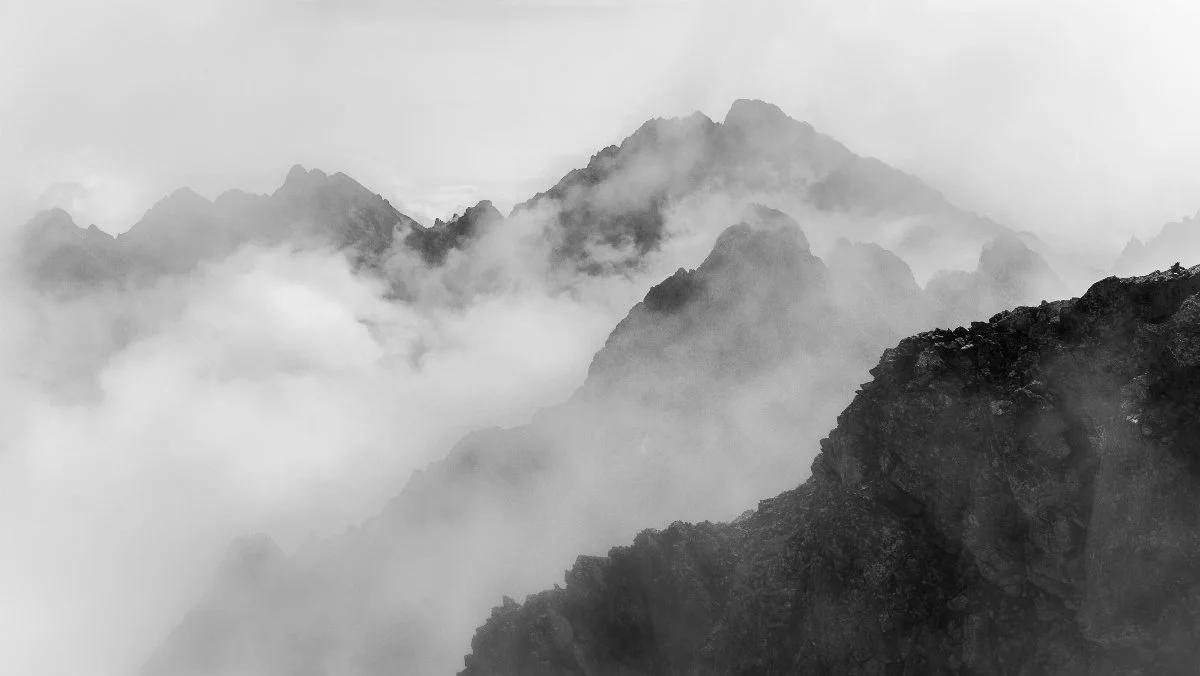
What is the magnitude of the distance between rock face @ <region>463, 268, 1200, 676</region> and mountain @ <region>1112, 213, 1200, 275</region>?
380 feet

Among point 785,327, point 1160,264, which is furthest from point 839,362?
point 1160,264

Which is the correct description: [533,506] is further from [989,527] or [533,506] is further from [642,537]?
[989,527]

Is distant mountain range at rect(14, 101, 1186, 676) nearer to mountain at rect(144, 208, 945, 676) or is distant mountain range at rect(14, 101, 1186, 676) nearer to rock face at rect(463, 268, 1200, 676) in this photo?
rock face at rect(463, 268, 1200, 676)

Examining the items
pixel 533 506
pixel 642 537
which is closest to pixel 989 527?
pixel 642 537

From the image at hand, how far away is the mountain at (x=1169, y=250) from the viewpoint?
15962 centimetres

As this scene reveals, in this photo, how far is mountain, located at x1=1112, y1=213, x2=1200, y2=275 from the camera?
159625mm

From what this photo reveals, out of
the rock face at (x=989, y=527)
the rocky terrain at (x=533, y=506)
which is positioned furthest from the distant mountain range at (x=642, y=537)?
the rocky terrain at (x=533, y=506)

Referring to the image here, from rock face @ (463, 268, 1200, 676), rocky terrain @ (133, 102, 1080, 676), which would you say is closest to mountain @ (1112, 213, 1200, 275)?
rocky terrain @ (133, 102, 1080, 676)

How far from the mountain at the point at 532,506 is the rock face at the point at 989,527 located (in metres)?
80.1

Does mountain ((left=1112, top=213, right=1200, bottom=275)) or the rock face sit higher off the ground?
mountain ((left=1112, top=213, right=1200, bottom=275))

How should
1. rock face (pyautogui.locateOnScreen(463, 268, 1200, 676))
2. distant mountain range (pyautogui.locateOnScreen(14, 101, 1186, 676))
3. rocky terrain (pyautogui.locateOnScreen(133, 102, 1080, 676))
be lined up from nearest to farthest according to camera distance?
rock face (pyautogui.locateOnScreen(463, 268, 1200, 676)), distant mountain range (pyautogui.locateOnScreen(14, 101, 1186, 676)), rocky terrain (pyautogui.locateOnScreen(133, 102, 1080, 676))

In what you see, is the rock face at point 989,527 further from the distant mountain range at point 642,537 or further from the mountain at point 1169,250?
the mountain at point 1169,250

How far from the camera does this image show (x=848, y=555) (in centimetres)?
6500

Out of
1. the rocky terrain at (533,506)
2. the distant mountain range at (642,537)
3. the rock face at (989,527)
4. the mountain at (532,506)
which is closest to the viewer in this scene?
the rock face at (989,527)
